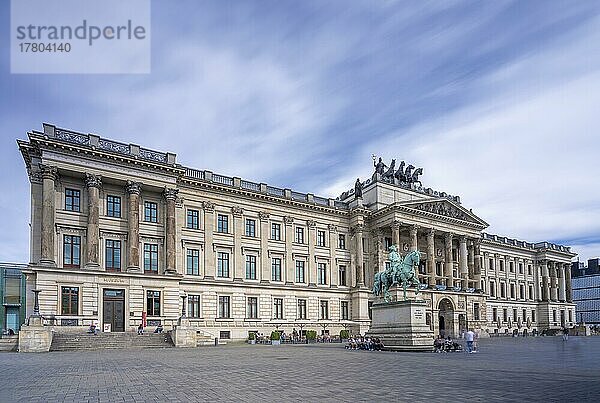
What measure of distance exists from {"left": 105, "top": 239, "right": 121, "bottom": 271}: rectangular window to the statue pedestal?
27.0 m

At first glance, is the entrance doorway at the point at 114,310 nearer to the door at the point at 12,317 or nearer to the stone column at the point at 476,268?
the door at the point at 12,317

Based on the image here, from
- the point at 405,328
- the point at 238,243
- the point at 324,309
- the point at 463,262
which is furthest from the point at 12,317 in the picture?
the point at 463,262

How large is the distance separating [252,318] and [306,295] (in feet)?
29.0

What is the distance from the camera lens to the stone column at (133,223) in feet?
173

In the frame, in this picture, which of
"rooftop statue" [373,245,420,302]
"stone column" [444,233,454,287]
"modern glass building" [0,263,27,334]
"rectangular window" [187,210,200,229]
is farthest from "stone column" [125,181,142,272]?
"stone column" [444,233,454,287]

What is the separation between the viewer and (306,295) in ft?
226

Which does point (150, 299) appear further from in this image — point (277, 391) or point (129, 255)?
point (277, 391)

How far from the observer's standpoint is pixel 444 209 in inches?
3123

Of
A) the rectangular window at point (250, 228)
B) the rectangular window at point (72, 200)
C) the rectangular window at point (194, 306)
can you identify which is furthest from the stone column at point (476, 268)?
the rectangular window at point (72, 200)

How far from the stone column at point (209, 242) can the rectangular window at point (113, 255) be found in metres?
10.4

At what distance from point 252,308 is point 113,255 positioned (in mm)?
18143

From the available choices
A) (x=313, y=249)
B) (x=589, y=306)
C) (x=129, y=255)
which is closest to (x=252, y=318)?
(x=313, y=249)

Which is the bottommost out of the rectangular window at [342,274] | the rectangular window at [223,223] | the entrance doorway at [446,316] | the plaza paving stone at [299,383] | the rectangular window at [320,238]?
the entrance doorway at [446,316]

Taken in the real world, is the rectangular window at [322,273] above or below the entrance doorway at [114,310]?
above
